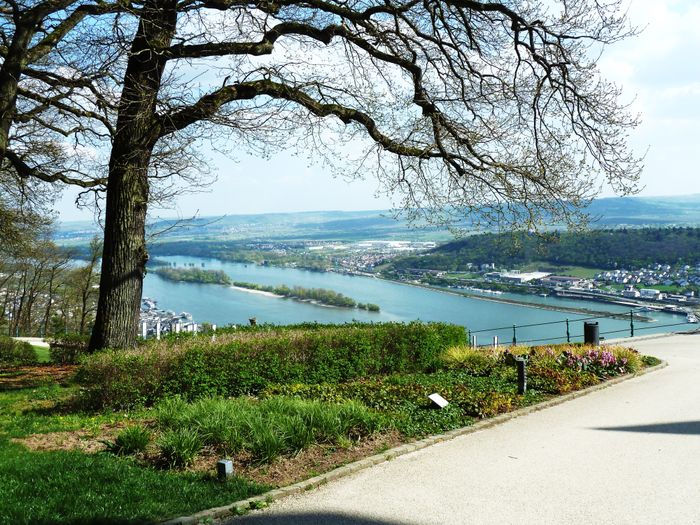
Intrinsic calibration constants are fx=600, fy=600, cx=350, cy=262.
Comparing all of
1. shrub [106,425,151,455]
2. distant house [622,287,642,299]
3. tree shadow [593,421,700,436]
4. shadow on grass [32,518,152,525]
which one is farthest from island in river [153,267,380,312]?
shadow on grass [32,518,152,525]

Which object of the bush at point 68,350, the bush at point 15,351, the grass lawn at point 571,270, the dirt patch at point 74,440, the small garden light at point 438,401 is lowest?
the grass lawn at point 571,270

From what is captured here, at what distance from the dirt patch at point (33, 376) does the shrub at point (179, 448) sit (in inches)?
272

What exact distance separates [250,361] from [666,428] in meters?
6.19

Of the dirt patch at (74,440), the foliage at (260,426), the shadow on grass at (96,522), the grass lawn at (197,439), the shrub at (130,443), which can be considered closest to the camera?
the shadow on grass at (96,522)

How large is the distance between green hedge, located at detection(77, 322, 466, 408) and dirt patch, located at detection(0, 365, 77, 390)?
3726 millimetres

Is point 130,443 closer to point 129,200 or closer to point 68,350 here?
point 129,200

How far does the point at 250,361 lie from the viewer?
993 cm

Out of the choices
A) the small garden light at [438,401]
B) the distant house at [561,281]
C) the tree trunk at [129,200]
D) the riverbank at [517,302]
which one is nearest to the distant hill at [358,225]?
the riverbank at [517,302]

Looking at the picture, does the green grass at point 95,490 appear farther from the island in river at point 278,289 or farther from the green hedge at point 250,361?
the island in river at point 278,289

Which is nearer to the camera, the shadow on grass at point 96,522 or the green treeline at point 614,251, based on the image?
the shadow on grass at point 96,522

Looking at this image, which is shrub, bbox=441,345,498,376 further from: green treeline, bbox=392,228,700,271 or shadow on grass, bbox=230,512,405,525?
green treeline, bbox=392,228,700,271

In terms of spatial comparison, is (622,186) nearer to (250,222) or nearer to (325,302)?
(325,302)

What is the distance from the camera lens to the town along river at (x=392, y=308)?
81.7 ft

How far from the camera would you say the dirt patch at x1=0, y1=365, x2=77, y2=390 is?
39.9 ft
